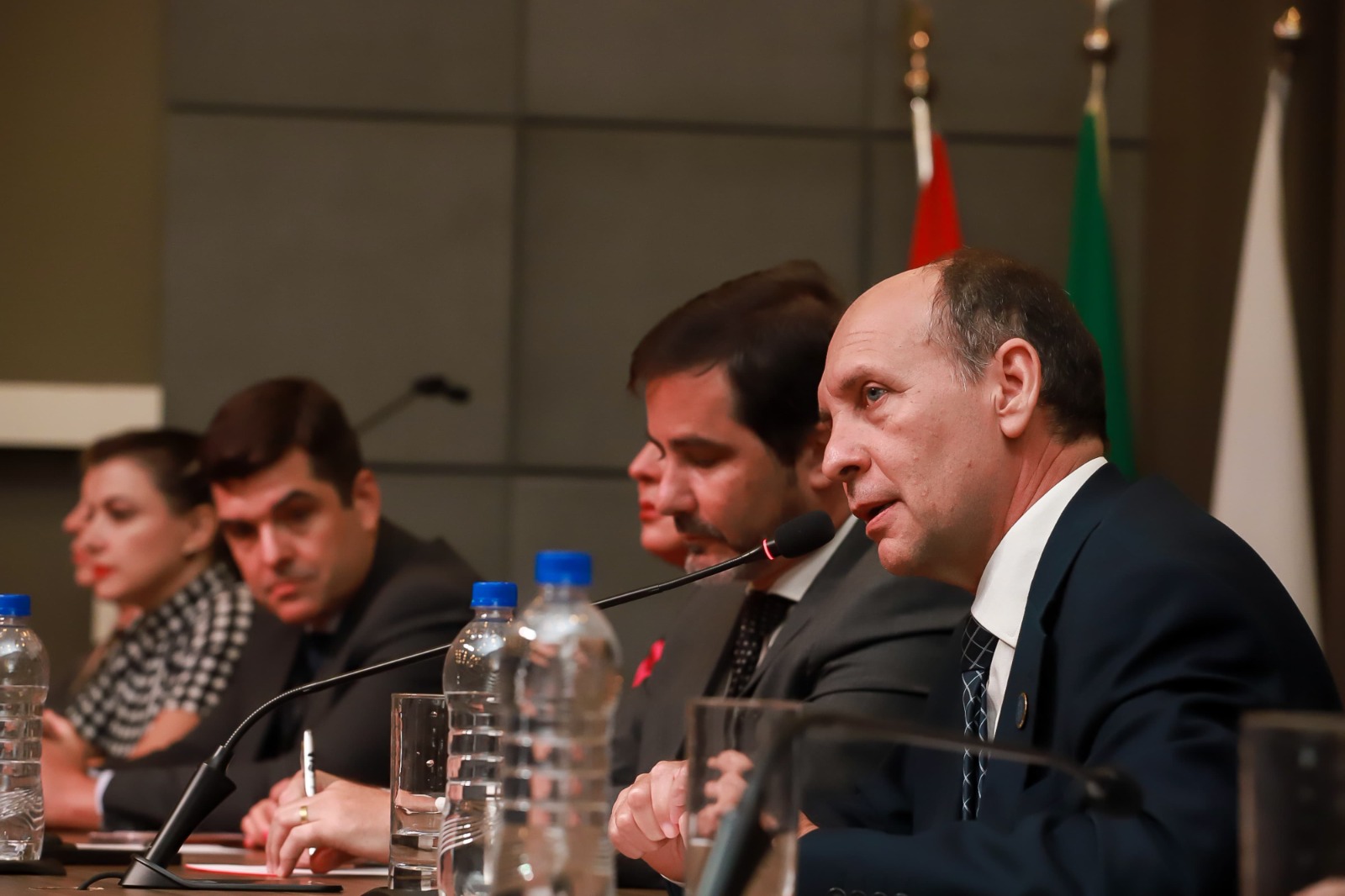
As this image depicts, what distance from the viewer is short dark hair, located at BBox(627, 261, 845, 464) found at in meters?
2.12

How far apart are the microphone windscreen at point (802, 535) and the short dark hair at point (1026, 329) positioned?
21 centimetres

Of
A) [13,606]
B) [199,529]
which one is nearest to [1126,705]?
[13,606]

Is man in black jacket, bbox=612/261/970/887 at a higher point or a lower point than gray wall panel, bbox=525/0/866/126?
lower


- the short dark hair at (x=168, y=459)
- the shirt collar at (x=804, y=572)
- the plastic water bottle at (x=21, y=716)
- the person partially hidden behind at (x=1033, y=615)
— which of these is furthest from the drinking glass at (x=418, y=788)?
the short dark hair at (x=168, y=459)

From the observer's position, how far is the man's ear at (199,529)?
12.8 ft

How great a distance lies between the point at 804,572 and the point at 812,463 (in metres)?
0.16

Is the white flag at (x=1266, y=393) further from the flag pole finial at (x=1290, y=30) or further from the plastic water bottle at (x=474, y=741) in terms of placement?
the plastic water bottle at (x=474, y=741)

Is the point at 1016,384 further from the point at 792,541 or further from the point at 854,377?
the point at 792,541

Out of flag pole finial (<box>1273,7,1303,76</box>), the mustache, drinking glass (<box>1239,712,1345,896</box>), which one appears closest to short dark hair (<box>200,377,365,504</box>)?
the mustache

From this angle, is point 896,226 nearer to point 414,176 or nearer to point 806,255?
point 806,255

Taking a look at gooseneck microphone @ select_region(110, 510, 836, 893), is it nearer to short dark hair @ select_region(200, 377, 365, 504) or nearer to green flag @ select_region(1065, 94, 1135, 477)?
short dark hair @ select_region(200, 377, 365, 504)

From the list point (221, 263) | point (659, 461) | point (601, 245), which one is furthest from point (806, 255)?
point (659, 461)

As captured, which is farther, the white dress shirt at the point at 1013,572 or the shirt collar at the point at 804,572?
the shirt collar at the point at 804,572

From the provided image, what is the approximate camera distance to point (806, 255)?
4.24 metres
